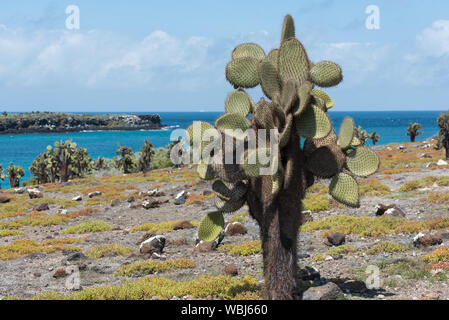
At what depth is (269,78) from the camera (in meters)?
7.77

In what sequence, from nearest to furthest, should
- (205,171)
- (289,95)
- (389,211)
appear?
(289,95) → (205,171) → (389,211)

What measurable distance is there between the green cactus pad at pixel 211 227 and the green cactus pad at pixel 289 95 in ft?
8.64

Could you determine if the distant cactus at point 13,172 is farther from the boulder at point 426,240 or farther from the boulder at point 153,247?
the boulder at point 426,240

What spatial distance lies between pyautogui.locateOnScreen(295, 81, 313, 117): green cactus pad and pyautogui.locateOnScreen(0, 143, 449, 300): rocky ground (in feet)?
11.1

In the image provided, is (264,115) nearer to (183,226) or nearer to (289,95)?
(289,95)

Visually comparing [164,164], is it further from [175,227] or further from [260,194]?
[260,194]

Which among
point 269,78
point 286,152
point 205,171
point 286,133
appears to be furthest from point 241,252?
point 269,78

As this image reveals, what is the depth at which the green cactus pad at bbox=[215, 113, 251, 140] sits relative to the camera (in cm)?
773

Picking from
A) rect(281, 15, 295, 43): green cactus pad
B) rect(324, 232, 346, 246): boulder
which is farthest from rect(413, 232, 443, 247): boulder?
rect(281, 15, 295, 43): green cactus pad

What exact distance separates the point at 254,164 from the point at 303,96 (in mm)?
1417
